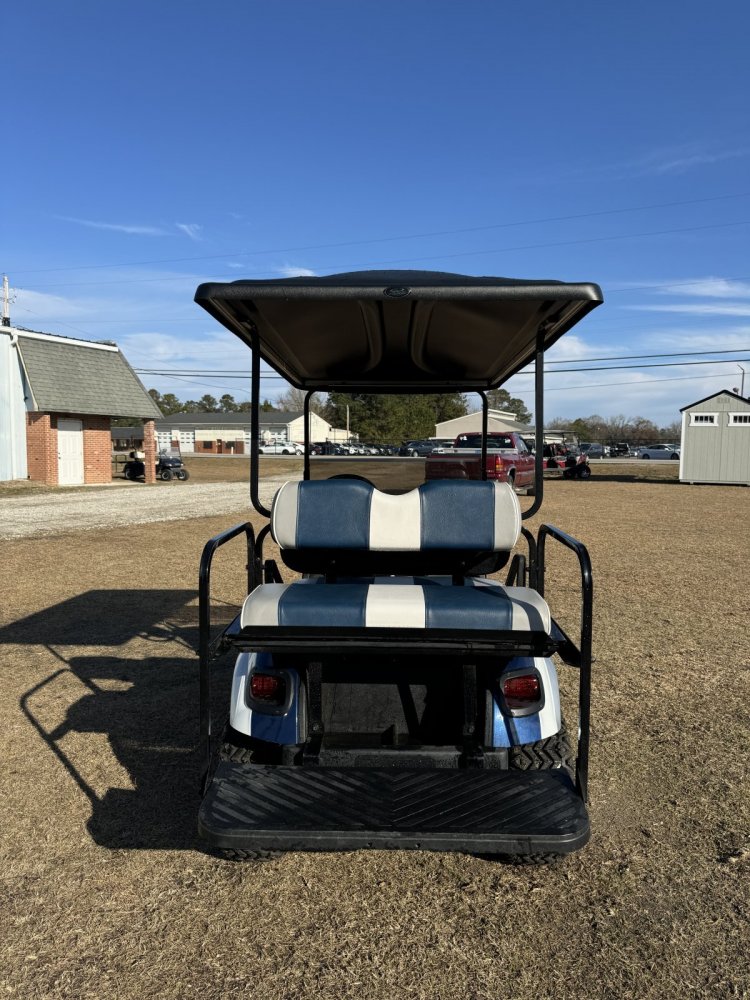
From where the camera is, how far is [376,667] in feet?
9.30

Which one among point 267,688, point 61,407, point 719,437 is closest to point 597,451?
point 719,437

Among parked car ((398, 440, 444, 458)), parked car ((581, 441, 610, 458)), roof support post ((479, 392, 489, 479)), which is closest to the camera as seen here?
parked car ((398, 440, 444, 458))

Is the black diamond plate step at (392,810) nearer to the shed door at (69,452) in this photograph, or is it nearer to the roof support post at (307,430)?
the roof support post at (307,430)

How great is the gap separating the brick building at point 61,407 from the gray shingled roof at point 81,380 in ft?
0.09

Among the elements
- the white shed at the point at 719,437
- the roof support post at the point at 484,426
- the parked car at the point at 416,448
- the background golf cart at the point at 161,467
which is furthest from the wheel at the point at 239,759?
the background golf cart at the point at 161,467

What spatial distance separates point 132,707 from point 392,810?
2.52 metres

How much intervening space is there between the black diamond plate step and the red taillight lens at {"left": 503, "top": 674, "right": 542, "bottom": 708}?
0.26m

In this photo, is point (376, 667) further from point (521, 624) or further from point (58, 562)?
point (58, 562)

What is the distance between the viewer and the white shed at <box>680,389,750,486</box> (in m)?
27.3

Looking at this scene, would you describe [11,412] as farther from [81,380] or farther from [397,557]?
[397,557]

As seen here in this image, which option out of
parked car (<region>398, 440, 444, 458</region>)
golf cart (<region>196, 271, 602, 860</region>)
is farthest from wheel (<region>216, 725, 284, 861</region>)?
parked car (<region>398, 440, 444, 458</region>)

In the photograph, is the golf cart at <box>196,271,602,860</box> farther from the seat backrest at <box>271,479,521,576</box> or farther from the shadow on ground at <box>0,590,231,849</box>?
the shadow on ground at <box>0,590,231,849</box>

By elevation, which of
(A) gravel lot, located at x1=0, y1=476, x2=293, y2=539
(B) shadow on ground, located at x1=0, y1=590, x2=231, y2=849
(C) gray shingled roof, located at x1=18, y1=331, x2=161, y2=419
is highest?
(C) gray shingled roof, located at x1=18, y1=331, x2=161, y2=419

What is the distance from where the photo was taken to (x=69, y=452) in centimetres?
2581
